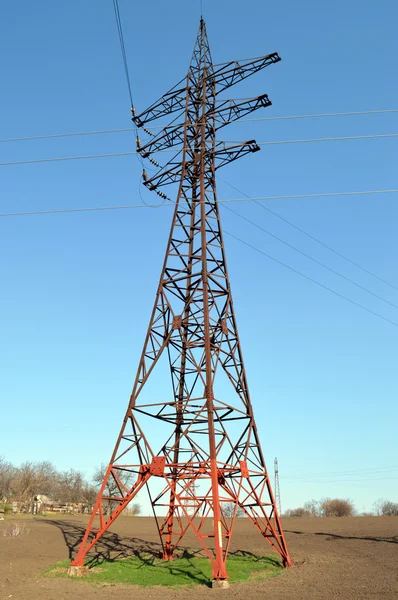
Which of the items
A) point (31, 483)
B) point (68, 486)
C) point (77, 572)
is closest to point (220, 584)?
point (77, 572)

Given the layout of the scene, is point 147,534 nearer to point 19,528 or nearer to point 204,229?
point 19,528

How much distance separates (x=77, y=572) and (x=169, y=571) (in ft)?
11.6

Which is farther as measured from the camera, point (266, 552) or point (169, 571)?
point (266, 552)

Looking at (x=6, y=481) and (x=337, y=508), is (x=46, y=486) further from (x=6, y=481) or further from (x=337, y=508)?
(x=337, y=508)

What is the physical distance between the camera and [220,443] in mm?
20203

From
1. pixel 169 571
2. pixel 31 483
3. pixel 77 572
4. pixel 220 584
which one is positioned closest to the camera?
pixel 220 584

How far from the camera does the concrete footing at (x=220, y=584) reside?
17125 mm

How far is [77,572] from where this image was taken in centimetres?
1939

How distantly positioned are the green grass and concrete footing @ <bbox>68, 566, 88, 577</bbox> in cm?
20

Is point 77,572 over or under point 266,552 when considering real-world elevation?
under

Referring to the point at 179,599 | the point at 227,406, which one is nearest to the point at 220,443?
the point at 227,406

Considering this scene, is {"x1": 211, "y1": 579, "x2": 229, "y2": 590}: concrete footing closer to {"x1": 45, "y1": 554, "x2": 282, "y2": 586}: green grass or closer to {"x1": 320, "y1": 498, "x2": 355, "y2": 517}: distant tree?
{"x1": 45, "y1": 554, "x2": 282, "y2": 586}: green grass

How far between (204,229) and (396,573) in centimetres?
1614

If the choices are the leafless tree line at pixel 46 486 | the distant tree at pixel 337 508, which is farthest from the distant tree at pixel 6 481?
the distant tree at pixel 337 508
